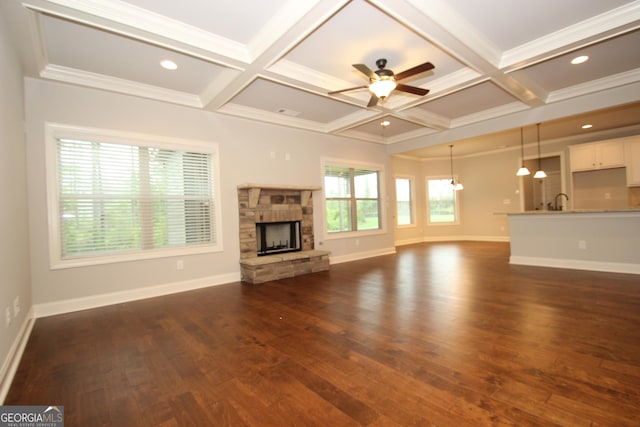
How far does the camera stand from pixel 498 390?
1.78 meters

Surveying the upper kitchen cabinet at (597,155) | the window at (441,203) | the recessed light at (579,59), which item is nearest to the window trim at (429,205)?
the window at (441,203)

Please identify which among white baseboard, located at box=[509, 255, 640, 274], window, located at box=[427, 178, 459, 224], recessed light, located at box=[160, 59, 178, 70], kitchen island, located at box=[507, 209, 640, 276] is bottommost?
white baseboard, located at box=[509, 255, 640, 274]

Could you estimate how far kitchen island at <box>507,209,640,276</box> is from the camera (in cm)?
462

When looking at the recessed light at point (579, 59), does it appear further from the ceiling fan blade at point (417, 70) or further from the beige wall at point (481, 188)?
the beige wall at point (481, 188)

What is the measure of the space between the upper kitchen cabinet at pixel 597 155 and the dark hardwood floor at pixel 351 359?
4019mm

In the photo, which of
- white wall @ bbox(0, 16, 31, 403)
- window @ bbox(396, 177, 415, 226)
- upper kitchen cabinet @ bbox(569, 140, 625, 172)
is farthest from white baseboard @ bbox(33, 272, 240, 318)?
upper kitchen cabinet @ bbox(569, 140, 625, 172)

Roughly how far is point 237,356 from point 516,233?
222 inches

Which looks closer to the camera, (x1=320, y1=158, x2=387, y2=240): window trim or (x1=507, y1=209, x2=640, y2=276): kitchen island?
(x1=507, y1=209, x2=640, y2=276): kitchen island

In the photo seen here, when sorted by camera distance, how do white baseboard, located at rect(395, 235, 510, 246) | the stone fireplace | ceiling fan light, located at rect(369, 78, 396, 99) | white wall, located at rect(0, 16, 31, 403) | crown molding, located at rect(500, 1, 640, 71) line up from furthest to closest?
Answer: 1. white baseboard, located at rect(395, 235, 510, 246)
2. the stone fireplace
3. ceiling fan light, located at rect(369, 78, 396, 99)
4. crown molding, located at rect(500, 1, 640, 71)
5. white wall, located at rect(0, 16, 31, 403)

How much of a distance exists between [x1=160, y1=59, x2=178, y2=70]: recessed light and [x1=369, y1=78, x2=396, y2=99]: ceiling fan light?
2321 mm

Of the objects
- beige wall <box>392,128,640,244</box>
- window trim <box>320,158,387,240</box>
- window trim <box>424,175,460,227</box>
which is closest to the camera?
window trim <box>320,158,387,240</box>

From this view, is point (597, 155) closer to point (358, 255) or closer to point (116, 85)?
point (358, 255)

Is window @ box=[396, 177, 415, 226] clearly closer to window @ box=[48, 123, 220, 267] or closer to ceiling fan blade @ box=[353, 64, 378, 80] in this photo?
window @ box=[48, 123, 220, 267]

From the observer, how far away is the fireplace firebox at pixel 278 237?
539 centimetres
